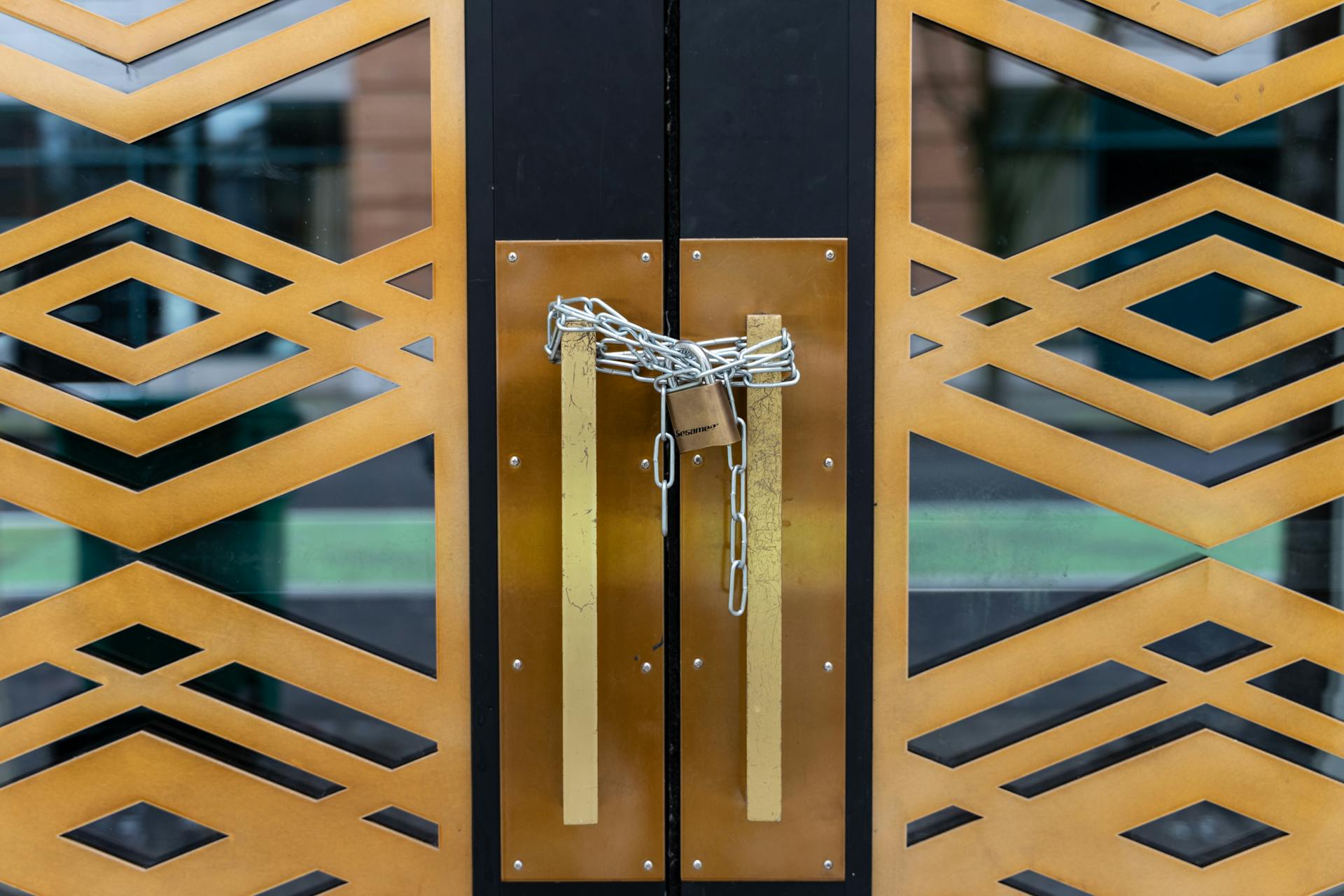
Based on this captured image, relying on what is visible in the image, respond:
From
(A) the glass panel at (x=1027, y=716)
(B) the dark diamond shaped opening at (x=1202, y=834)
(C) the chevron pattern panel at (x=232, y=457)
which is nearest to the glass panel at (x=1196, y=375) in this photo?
(A) the glass panel at (x=1027, y=716)

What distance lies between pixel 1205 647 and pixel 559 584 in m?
1.08

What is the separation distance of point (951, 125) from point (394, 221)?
3.03 ft

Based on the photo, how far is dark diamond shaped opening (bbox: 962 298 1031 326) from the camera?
1.49 m

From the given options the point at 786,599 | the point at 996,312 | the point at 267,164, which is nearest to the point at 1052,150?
the point at 996,312

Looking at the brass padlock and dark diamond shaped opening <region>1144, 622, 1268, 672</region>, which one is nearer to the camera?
the brass padlock

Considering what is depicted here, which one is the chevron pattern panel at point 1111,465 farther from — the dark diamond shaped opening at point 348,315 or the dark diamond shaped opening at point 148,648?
the dark diamond shaped opening at point 148,648

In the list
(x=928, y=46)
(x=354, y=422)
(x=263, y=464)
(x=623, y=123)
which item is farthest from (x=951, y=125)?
(x=263, y=464)

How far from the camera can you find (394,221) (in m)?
1.48

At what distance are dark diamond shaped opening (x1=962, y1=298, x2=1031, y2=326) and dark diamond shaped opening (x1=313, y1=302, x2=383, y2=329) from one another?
98 centimetres

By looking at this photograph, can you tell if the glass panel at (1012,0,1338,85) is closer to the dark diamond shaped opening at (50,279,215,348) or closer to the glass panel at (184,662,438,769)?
the dark diamond shaped opening at (50,279,215,348)

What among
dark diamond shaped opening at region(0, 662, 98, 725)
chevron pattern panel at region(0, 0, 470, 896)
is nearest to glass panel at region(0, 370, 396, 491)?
chevron pattern panel at region(0, 0, 470, 896)

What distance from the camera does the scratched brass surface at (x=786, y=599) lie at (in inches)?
57.4

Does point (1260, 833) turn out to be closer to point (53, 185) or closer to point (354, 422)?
point (354, 422)

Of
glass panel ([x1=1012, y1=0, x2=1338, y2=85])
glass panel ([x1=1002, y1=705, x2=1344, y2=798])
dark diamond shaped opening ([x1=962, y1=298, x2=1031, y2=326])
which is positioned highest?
glass panel ([x1=1012, y1=0, x2=1338, y2=85])
